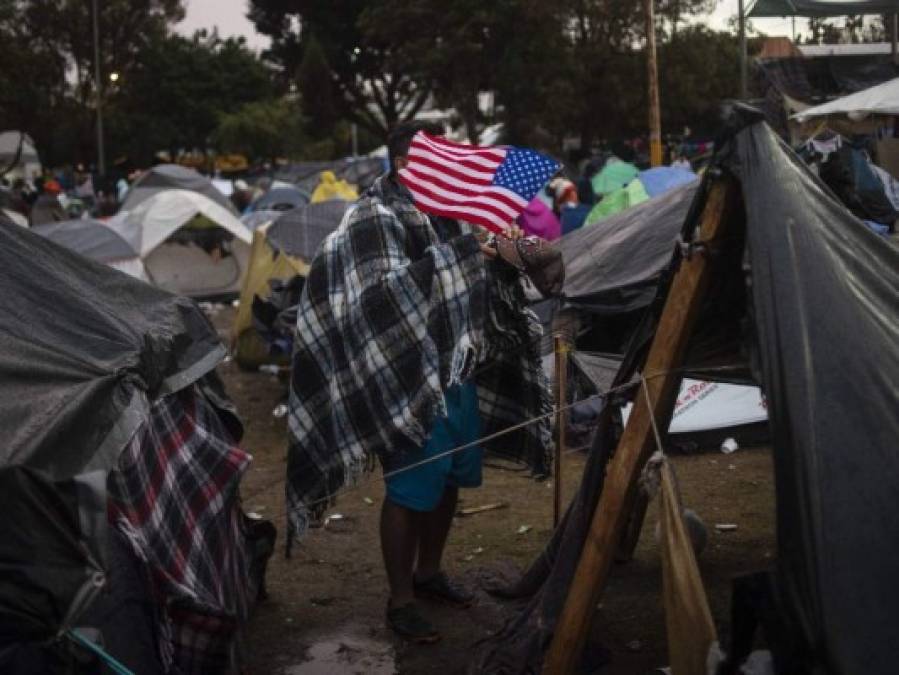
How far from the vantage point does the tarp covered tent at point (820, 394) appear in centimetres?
242

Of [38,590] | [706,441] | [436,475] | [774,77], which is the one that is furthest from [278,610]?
[774,77]

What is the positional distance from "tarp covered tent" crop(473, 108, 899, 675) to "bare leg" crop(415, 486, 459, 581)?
164 cm

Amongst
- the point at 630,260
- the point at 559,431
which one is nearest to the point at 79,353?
the point at 559,431

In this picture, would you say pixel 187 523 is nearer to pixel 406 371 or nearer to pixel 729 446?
pixel 406 371

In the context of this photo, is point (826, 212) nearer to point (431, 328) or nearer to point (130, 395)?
point (431, 328)

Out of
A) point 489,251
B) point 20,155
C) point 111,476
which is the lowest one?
point 111,476

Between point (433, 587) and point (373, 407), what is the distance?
1066 millimetres

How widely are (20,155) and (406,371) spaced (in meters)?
24.2

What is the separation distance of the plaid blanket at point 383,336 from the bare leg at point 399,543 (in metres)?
0.22

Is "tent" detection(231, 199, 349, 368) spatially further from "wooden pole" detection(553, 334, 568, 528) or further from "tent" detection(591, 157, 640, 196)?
"tent" detection(591, 157, 640, 196)

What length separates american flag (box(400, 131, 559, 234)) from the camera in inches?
159

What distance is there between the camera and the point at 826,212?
308cm

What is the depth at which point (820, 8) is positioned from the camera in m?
12.5

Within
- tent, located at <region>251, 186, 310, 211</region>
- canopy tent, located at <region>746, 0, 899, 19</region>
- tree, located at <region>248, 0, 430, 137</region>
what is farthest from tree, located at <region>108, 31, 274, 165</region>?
canopy tent, located at <region>746, 0, 899, 19</region>
